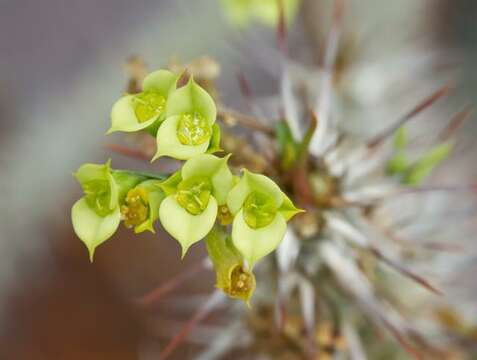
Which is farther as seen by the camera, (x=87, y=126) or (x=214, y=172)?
(x=87, y=126)

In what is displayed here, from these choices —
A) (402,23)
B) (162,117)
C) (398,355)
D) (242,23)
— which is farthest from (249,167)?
(402,23)

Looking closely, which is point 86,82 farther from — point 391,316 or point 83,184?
point 83,184

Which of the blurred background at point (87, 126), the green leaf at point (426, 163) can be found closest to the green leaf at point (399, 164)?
the green leaf at point (426, 163)

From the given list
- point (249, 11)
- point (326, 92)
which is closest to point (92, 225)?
point (326, 92)

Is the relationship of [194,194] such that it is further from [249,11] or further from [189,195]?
[249,11]

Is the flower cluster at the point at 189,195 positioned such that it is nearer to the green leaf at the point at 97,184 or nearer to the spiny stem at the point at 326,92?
the green leaf at the point at 97,184

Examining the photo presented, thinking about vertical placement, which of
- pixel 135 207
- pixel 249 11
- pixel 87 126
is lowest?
pixel 87 126
